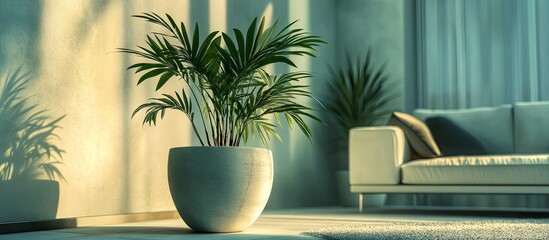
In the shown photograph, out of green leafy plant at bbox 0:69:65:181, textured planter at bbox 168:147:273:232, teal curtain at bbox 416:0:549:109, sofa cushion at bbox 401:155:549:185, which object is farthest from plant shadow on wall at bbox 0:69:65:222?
teal curtain at bbox 416:0:549:109

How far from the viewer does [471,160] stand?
13.1 feet

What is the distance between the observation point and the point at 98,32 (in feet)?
11.8

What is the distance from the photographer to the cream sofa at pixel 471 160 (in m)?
3.89

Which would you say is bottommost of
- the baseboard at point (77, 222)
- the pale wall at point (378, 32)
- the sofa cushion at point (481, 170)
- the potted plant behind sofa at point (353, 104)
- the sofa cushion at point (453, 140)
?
the baseboard at point (77, 222)

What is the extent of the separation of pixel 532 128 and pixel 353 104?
138 cm

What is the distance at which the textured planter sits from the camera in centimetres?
283

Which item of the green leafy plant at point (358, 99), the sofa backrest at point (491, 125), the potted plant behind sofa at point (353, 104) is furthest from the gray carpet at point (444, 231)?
the green leafy plant at point (358, 99)

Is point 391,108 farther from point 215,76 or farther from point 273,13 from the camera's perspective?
point 215,76

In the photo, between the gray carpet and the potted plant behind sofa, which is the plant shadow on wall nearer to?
the gray carpet

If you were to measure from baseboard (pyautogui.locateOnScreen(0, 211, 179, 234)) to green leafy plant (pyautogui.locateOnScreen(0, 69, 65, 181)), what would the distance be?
0.21m

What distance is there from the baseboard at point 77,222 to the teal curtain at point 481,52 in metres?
2.63

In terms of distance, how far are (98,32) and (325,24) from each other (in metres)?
2.62

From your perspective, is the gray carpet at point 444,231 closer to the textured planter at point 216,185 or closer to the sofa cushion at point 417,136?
the textured planter at point 216,185

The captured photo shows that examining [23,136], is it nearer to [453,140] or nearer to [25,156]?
[25,156]
